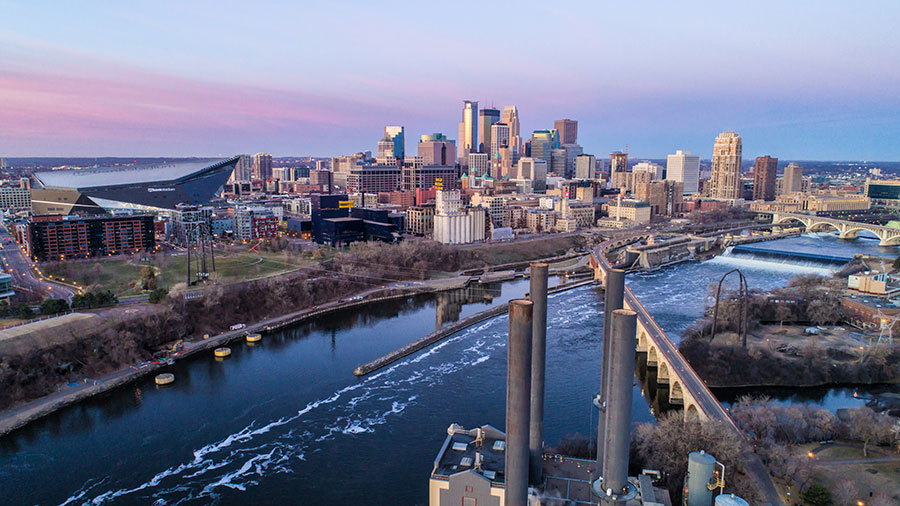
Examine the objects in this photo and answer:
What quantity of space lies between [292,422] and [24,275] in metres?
13.4

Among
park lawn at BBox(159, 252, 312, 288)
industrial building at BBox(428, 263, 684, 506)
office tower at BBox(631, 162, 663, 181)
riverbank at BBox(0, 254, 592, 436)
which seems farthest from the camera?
office tower at BBox(631, 162, 663, 181)

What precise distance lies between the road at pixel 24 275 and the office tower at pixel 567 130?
74.3 meters

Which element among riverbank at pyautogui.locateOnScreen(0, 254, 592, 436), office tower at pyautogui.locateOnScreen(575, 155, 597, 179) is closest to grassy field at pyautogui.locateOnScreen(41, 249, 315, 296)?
riverbank at pyautogui.locateOnScreen(0, 254, 592, 436)

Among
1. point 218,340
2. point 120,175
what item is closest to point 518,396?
point 218,340

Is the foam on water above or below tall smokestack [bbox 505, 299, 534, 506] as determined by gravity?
below

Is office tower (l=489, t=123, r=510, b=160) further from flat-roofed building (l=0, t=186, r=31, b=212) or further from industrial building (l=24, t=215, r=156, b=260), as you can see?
industrial building (l=24, t=215, r=156, b=260)

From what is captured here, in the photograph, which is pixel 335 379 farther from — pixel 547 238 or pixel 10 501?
pixel 547 238

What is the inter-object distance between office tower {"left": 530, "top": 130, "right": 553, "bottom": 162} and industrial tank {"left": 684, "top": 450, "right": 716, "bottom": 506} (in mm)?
67296

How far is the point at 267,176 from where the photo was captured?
7544 centimetres

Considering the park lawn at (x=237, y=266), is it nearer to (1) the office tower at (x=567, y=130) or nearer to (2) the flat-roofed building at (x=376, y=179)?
(2) the flat-roofed building at (x=376, y=179)

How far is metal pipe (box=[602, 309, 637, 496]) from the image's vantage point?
574 cm

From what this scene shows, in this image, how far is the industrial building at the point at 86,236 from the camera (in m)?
20.7

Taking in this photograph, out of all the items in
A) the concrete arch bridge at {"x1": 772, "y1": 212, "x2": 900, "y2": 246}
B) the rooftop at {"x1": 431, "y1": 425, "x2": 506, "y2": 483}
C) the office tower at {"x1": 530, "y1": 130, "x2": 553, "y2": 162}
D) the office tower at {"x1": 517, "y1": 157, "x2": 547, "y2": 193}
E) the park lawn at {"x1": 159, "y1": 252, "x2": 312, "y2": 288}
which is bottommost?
the rooftop at {"x1": 431, "y1": 425, "x2": 506, "y2": 483}

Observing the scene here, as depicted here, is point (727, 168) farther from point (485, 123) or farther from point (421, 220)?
point (485, 123)
